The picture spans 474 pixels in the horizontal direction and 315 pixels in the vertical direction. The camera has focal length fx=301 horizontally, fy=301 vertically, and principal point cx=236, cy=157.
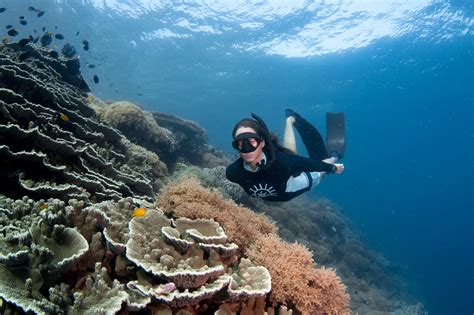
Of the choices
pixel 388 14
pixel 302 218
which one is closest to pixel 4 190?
pixel 302 218

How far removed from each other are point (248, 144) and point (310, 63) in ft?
135

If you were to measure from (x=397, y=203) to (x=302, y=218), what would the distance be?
15268 centimetres

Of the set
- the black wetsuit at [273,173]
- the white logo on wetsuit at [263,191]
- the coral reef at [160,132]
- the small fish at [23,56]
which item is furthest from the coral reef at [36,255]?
the small fish at [23,56]

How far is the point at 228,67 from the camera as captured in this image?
4716 centimetres

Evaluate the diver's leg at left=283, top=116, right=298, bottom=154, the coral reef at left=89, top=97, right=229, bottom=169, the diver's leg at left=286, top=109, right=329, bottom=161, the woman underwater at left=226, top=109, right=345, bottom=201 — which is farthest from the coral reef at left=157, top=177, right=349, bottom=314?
the coral reef at left=89, top=97, right=229, bottom=169

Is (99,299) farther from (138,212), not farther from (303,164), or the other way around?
(303,164)

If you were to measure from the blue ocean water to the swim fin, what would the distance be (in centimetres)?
2385

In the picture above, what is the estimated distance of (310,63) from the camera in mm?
42812

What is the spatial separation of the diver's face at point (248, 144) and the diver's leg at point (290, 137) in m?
1.40

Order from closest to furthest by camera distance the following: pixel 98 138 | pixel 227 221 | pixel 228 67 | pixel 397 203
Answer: pixel 227 221 < pixel 98 138 < pixel 228 67 < pixel 397 203

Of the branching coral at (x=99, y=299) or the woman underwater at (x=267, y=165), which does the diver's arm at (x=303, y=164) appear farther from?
the branching coral at (x=99, y=299)

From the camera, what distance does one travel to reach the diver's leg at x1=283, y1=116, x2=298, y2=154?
22.2 ft

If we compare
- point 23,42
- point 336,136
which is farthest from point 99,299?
point 23,42

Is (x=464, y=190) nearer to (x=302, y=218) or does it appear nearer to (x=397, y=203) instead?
(x=397, y=203)
